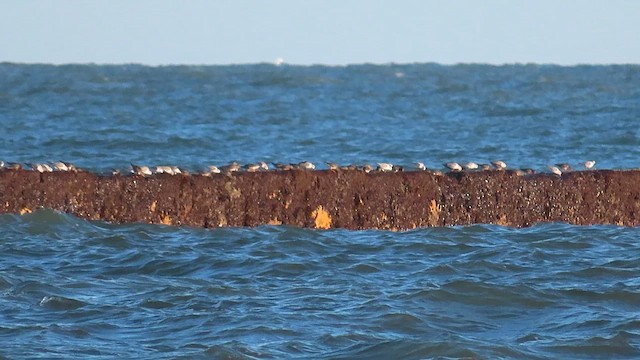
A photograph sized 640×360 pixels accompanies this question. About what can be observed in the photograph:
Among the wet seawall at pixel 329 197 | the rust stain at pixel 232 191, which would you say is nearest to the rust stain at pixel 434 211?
the wet seawall at pixel 329 197

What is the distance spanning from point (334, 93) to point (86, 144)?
32.8m

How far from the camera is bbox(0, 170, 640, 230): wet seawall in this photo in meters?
14.9

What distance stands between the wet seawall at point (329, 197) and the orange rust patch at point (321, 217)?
10mm

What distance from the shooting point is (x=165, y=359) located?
10.1 meters

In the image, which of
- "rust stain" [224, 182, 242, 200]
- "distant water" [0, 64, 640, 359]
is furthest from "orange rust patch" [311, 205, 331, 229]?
"rust stain" [224, 182, 242, 200]

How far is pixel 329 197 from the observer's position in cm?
1498

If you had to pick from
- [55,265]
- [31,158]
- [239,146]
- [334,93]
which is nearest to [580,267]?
[55,265]

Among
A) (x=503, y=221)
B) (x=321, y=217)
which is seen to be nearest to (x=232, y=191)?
(x=321, y=217)

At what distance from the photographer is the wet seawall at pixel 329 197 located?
1493 centimetres

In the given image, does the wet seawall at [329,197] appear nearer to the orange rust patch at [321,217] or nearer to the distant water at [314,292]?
the orange rust patch at [321,217]

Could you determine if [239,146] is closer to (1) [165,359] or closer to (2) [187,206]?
(2) [187,206]

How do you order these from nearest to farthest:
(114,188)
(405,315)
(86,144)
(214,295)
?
(405,315), (214,295), (114,188), (86,144)

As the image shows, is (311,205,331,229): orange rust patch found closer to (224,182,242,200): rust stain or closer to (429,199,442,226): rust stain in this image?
(224,182,242,200): rust stain

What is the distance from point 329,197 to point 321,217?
0.27 meters
